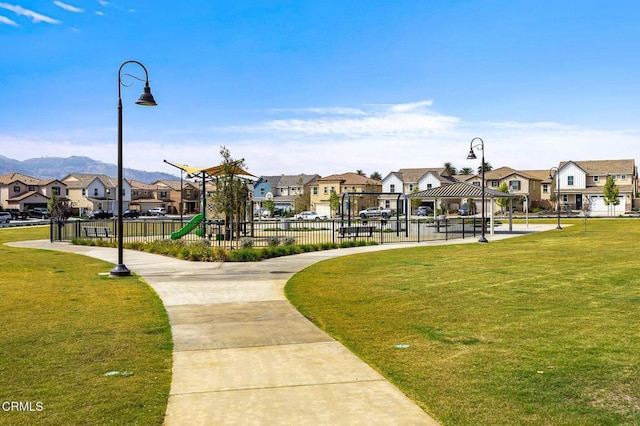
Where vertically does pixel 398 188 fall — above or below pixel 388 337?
above

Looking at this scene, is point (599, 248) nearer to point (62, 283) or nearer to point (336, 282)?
point (336, 282)

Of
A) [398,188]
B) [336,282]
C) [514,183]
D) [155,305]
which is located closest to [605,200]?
[514,183]

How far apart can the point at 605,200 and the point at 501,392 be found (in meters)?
80.5

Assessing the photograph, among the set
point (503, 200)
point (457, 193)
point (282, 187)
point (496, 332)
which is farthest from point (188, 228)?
point (282, 187)

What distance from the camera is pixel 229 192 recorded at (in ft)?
104

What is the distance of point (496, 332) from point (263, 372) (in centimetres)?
405

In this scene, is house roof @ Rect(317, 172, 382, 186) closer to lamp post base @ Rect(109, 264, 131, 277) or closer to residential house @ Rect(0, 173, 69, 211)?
residential house @ Rect(0, 173, 69, 211)

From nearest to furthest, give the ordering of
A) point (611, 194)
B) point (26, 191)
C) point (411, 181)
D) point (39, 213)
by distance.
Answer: point (611, 194) → point (39, 213) → point (26, 191) → point (411, 181)

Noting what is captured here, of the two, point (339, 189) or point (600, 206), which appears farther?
point (339, 189)

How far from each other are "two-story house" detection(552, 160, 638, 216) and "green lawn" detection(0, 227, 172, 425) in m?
79.4

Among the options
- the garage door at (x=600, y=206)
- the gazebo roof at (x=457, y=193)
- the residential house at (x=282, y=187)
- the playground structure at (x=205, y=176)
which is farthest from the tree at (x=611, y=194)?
the playground structure at (x=205, y=176)

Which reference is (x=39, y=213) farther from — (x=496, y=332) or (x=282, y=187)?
(x=496, y=332)

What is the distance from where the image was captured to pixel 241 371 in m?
7.12

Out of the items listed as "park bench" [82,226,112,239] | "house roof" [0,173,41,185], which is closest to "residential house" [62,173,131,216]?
"house roof" [0,173,41,185]
